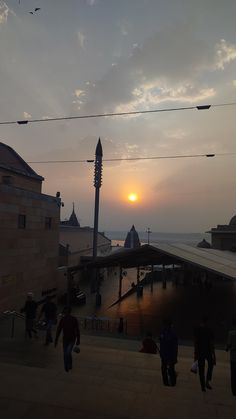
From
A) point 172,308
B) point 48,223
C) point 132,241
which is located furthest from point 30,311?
point 132,241

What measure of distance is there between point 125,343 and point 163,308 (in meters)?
13.3

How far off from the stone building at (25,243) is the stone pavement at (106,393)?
1129 cm

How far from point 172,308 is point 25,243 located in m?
13.3

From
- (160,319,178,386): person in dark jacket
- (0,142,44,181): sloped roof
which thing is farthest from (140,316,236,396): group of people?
(0,142,44,181): sloped roof

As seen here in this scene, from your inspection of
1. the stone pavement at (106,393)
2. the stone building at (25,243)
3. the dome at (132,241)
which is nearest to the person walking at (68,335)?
the stone pavement at (106,393)

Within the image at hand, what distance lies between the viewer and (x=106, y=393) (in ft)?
24.8

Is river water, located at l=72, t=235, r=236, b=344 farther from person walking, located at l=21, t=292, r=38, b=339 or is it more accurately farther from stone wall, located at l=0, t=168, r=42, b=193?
stone wall, located at l=0, t=168, r=42, b=193

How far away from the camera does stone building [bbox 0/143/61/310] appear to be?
21531mm

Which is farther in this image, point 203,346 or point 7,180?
point 7,180

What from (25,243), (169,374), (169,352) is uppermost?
(25,243)

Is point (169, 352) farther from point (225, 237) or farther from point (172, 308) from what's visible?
point (225, 237)

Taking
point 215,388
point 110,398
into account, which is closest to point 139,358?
point 215,388

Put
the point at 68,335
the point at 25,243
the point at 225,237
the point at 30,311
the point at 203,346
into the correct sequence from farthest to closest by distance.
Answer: the point at 225,237 → the point at 25,243 → the point at 30,311 → the point at 68,335 → the point at 203,346

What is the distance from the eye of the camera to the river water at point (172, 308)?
71.4 feet
